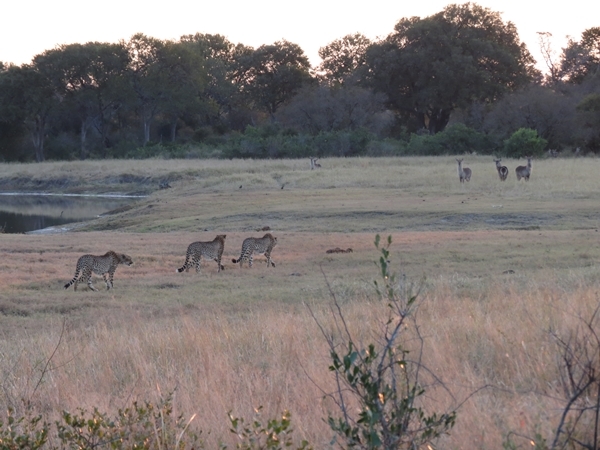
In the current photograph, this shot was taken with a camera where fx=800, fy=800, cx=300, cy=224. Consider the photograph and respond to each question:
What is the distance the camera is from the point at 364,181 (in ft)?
126

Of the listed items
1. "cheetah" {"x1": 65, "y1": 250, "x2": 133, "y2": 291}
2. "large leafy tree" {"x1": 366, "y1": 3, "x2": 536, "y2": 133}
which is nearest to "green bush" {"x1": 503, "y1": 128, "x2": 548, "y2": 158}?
"large leafy tree" {"x1": 366, "y1": 3, "x2": 536, "y2": 133}

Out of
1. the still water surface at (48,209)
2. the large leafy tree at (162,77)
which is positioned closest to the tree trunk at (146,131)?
the large leafy tree at (162,77)

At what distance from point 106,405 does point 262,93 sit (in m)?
78.1

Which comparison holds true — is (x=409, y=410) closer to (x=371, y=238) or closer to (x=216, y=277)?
(x=216, y=277)

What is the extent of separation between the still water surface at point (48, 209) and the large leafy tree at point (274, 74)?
3542cm

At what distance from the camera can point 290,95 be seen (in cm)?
8381

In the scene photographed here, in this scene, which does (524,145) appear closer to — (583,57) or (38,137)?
(583,57)

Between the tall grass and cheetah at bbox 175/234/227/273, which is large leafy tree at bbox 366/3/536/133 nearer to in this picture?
cheetah at bbox 175/234/227/273

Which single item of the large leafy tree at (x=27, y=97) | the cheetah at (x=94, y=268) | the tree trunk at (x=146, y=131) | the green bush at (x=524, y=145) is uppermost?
the large leafy tree at (x=27, y=97)

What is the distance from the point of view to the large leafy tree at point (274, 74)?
3263 inches

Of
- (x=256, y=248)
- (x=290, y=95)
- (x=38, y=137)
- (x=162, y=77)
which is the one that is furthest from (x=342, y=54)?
(x=256, y=248)

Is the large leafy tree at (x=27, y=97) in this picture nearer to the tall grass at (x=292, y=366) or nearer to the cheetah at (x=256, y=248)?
the cheetah at (x=256, y=248)

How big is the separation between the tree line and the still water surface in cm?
1545

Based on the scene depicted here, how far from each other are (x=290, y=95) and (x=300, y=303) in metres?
73.5
